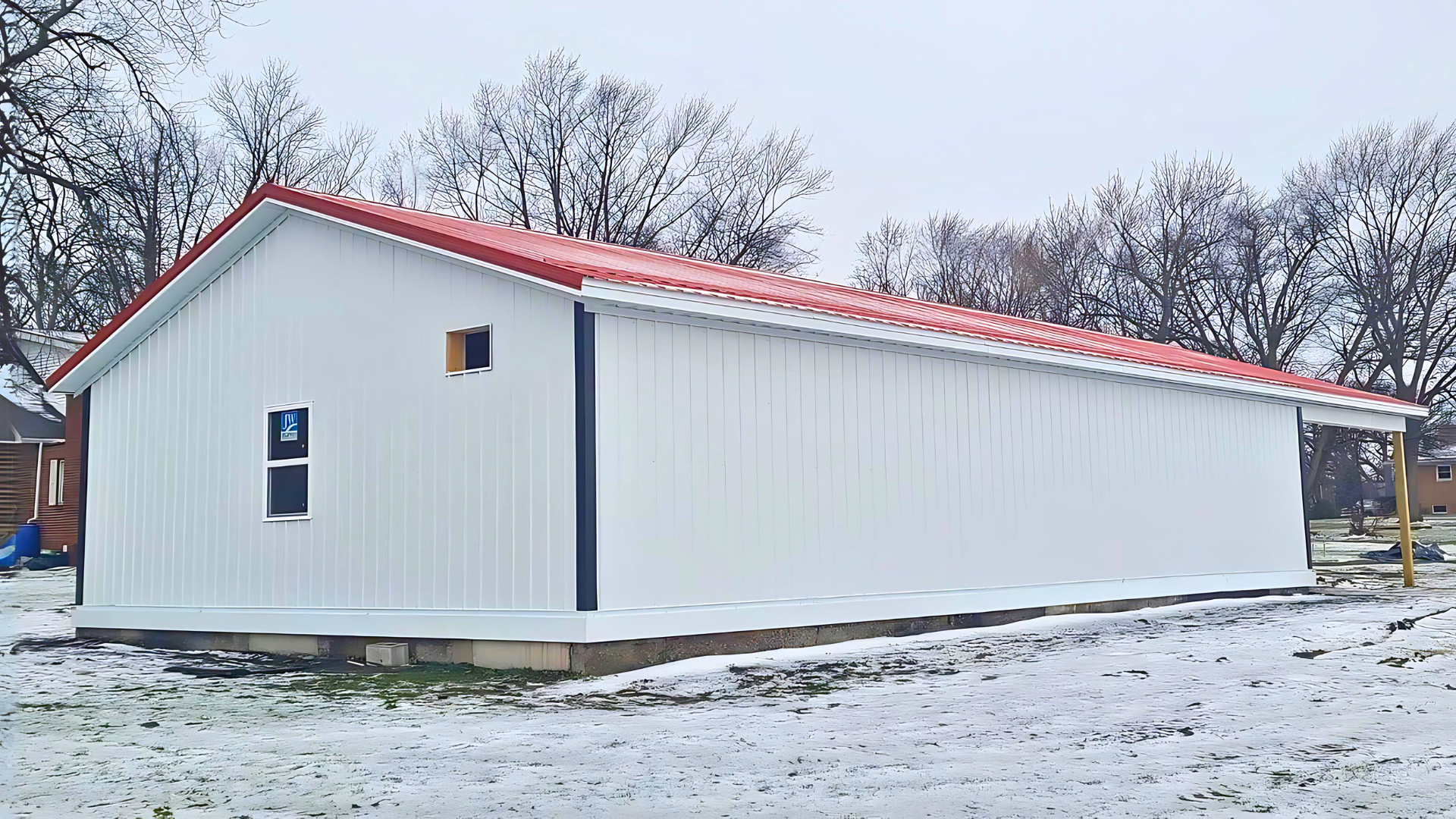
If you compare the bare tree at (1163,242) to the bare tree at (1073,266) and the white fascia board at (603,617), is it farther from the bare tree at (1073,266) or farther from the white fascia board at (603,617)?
the white fascia board at (603,617)

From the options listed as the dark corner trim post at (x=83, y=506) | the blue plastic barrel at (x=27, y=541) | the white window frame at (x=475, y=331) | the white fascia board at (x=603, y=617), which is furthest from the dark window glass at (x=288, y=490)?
the blue plastic barrel at (x=27, y=541)

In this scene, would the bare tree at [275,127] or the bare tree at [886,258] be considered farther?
the bare tree at [886,258]

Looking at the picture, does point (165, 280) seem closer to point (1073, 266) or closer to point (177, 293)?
point (177, 293)

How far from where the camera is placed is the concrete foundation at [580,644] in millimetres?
8930

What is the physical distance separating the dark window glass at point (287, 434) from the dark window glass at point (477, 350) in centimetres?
186

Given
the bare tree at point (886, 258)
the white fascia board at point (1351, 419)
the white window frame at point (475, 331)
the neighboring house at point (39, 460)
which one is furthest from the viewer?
the bare tree at point (886, 258)

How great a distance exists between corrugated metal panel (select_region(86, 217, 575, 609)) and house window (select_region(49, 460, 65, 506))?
47.5 feet

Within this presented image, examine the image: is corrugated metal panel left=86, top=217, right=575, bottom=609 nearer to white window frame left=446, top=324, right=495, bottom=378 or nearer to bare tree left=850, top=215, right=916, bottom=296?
white window frame left=446, top=324, right=495, bottom=378

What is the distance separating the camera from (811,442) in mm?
10406

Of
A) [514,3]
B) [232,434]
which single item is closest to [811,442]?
[232,434]

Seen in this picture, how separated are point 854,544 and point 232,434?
17.9ft

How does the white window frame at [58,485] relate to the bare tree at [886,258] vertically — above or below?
below

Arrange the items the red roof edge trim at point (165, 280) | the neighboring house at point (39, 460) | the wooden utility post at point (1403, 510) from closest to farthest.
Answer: the red roof edge trim at point (165, 280), the wooden utility post at point (1403, 510), the neighboring house at point (39, 460)

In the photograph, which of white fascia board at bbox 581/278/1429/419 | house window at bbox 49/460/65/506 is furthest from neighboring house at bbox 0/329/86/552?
white fascia board at bbox 581/278/1429/419
